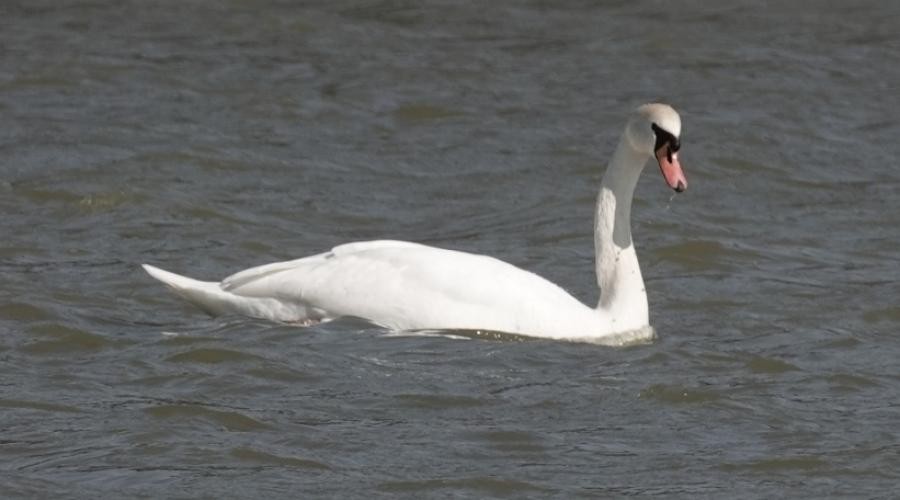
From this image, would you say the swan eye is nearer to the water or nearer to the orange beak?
the orange beak

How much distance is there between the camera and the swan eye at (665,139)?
9031mm

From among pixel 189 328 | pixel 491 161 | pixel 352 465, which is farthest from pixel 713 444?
pixel 491 161

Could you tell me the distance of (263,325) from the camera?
9273 mm

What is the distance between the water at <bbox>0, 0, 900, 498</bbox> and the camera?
730 centimetres

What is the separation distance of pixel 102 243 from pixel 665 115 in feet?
11.3

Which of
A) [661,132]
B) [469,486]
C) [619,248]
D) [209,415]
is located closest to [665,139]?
[661,132]

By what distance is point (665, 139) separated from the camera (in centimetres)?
905

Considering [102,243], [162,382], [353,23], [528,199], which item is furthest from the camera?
[353,23]

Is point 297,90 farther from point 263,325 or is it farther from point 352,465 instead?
point 352,465

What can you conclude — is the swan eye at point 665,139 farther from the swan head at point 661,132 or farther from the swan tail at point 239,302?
the swan tail at point 239,302

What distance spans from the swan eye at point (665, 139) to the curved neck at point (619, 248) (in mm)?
204

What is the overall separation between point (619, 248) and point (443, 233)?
247 centimetres

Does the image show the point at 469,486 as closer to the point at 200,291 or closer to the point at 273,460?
the point at 273,460

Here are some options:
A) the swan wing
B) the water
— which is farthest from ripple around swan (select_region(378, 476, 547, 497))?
the swan wing
